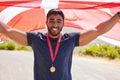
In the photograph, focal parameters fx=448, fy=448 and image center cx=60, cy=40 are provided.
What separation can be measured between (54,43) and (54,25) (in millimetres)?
210

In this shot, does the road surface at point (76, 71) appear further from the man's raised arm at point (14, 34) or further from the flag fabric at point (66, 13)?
the man's raised arm at point (14, 34)

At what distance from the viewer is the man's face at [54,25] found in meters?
5.08

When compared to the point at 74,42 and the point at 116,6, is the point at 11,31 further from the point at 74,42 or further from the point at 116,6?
the point at 116,6

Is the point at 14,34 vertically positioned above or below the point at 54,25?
below

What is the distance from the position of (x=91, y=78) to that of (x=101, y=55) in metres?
5.98

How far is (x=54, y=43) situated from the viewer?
5090mm

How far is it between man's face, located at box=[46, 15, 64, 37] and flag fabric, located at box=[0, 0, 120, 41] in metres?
0.50

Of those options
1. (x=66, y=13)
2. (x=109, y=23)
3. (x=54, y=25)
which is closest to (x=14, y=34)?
(x=54, y=25)

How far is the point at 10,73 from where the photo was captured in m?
14.7

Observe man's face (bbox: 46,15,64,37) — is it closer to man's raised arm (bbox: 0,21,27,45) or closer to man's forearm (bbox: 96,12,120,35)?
man's raised arm (bbox: 0,21,27,45)

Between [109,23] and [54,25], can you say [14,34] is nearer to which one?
[54,25]

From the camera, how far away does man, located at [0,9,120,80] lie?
5086 millimetres

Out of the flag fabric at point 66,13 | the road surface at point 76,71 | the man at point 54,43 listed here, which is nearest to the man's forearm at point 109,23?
the man at point 54,43

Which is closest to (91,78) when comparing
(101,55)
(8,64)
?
(8,64)
